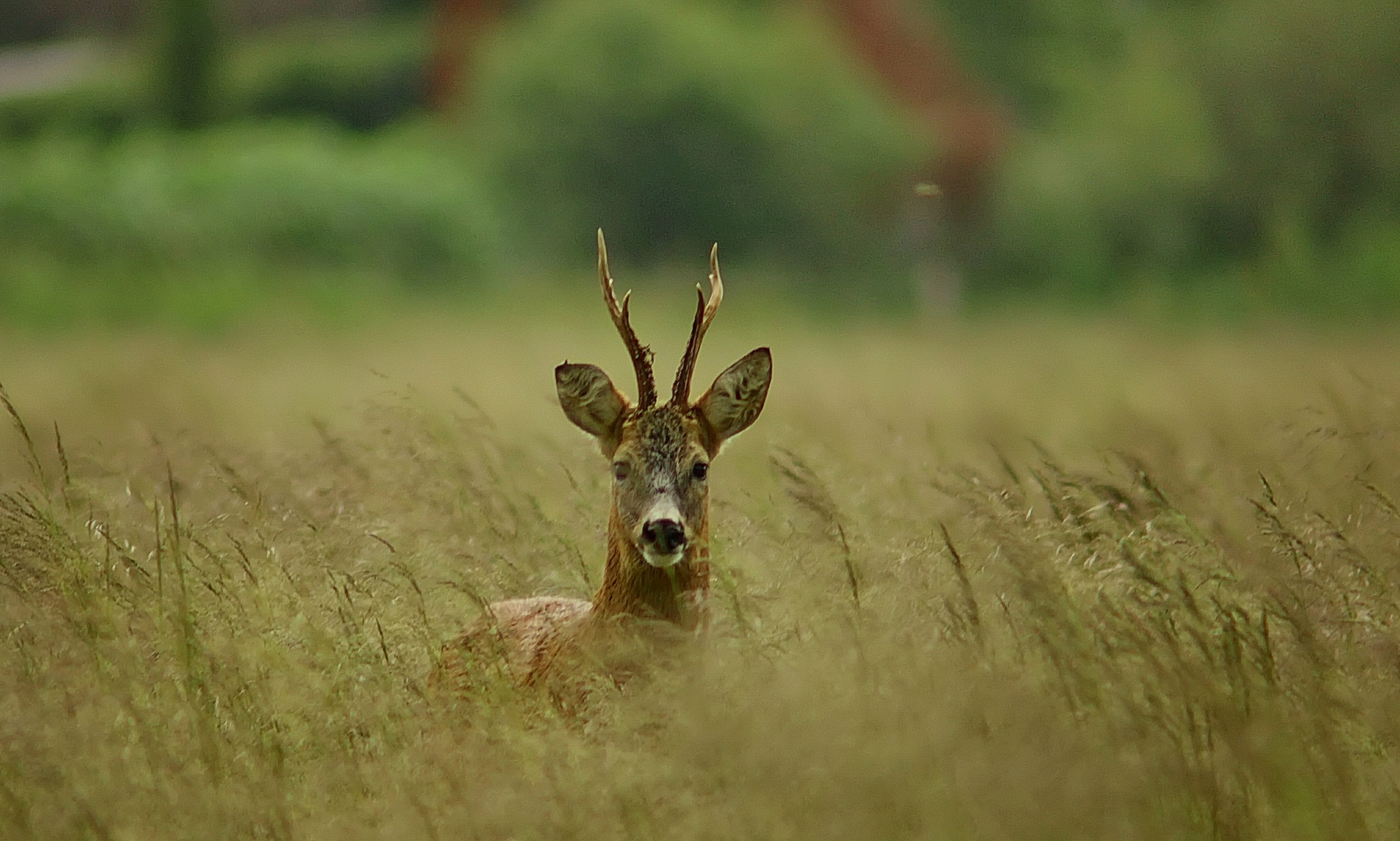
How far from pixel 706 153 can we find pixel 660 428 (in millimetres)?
25925

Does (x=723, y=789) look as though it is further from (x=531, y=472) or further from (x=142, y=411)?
(x=142, y=411)

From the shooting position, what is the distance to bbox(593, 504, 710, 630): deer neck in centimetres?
466

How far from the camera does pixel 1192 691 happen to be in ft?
12.1

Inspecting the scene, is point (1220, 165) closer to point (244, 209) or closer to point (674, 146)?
point (674, 146)

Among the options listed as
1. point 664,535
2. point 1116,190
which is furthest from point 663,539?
point 1116,190

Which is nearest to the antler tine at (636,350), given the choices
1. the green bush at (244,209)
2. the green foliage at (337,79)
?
the green bush at (244,209)

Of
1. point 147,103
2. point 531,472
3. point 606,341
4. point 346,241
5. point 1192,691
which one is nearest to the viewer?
point 1192,691

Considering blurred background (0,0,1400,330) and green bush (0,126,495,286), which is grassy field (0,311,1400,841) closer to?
blurred background (0,0,1400,330)

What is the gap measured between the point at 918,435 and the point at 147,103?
1080 inches

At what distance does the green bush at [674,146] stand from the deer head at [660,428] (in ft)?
78.6

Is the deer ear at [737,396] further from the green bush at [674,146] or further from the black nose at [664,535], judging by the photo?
the green bush at [674,146]

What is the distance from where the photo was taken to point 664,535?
14.6ft

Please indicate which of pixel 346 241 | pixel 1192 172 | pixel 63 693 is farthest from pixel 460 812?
pixel 1192 172

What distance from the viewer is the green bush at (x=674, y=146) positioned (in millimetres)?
30078
